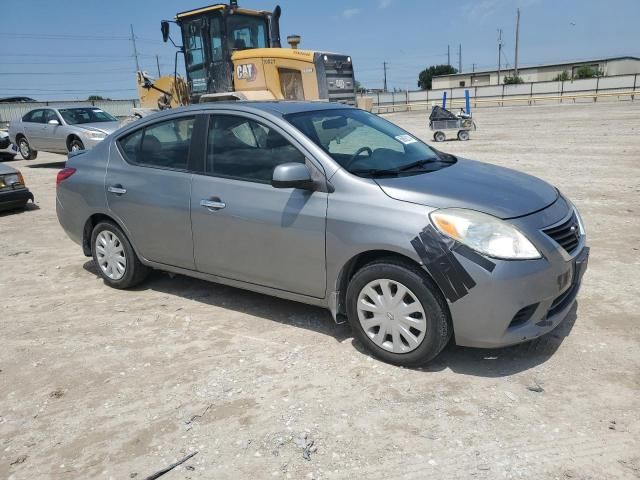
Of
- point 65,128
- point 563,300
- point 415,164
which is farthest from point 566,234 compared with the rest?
point 65,128

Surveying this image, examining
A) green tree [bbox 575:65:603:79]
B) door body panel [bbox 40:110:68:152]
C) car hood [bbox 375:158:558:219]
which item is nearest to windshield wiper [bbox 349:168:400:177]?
car hood [bbox 375:158:558:219]

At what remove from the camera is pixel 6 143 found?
60.8 feet

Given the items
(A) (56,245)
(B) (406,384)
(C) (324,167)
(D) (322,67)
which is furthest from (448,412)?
(D) (322,67)

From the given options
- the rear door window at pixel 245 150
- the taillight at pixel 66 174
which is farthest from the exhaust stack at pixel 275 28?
the rear door window at pixel 245 150

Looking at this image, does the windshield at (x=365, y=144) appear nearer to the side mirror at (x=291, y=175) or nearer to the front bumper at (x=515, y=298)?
the side mirror at (x=291, y=175)

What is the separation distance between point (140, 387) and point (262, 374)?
2.61 feet

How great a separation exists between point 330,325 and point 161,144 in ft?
7.12

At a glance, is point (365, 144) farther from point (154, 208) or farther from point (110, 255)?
point (110, 255)

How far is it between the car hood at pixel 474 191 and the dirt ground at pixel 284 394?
1.02 meters

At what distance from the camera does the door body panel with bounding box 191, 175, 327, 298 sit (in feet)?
12.4

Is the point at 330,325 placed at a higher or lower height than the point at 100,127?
lower

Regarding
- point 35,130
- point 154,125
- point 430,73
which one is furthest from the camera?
point 430,73

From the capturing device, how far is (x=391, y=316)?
138 inches

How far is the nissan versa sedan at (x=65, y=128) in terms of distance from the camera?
46.2 ft
